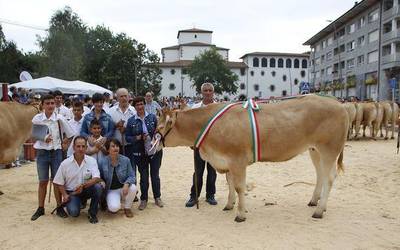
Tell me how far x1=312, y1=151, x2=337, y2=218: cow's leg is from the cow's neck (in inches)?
73.8

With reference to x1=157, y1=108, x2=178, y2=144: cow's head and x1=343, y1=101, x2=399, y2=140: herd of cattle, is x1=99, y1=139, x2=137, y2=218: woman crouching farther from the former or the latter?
x1=343, y1=101, x2=399, y2=140: herd of cattle

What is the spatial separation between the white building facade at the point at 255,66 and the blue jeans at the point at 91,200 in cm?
7799

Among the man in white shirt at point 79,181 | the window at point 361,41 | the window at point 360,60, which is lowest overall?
the man in white shirt at point 79,181

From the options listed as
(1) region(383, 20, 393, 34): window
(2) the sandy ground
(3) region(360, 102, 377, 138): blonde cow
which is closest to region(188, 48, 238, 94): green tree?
(1) region(383, 20, 393, 34): window

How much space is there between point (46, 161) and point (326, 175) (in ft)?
14.3

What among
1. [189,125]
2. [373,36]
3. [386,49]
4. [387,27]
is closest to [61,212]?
[189,125]

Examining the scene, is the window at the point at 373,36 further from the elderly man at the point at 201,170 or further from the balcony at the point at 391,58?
the elderly man at the point at 201,170

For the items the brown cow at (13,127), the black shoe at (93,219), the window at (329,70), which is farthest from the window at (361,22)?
the black shoe at (93,219)

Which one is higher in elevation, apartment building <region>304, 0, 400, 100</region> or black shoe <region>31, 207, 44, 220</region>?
apartment building <region>304, 0, 400, 100</region>

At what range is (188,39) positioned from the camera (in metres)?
91.1

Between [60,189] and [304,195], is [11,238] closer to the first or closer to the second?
[60,189]

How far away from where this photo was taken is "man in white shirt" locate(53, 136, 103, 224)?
5812 mm

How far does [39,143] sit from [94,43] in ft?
170

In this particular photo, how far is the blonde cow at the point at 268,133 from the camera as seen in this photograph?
5.83 meters
